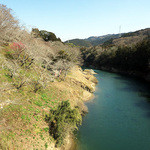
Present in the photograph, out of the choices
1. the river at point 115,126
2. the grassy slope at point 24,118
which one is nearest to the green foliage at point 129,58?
the river at point 115,126

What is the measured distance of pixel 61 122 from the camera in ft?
40.4

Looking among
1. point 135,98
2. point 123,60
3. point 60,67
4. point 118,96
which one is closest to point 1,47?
point 60,67

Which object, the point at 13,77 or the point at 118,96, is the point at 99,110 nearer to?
the point at 118,96

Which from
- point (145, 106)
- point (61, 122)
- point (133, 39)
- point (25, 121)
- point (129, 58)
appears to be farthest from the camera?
point (133, 39)

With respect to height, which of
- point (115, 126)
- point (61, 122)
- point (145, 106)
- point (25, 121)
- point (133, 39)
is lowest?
point (145, 106)

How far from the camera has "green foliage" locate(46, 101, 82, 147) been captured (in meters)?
12.1

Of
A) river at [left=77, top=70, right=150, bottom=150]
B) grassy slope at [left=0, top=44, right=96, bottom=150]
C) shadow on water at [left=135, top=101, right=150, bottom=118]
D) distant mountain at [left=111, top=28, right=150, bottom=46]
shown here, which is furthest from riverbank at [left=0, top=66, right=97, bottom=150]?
distant mountain at [left=111, top=28, right=150, bottom=46]

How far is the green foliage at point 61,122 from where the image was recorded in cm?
1212

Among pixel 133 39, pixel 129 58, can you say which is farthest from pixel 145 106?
pixel 133 39

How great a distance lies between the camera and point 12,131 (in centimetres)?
1000

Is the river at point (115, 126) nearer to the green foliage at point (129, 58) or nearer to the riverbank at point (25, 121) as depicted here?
the riverbank at point (25, 121)

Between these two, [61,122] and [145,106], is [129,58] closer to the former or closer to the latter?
[145,106]

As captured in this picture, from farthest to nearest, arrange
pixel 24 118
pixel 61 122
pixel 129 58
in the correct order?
1. pixel 129 58
2. pixel 61 122
3. pixel 24 118

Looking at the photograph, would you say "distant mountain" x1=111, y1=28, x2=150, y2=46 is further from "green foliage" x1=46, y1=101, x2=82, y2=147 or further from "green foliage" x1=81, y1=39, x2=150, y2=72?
"green foliage" x1=46, y1=101, x2=82, y2=147
